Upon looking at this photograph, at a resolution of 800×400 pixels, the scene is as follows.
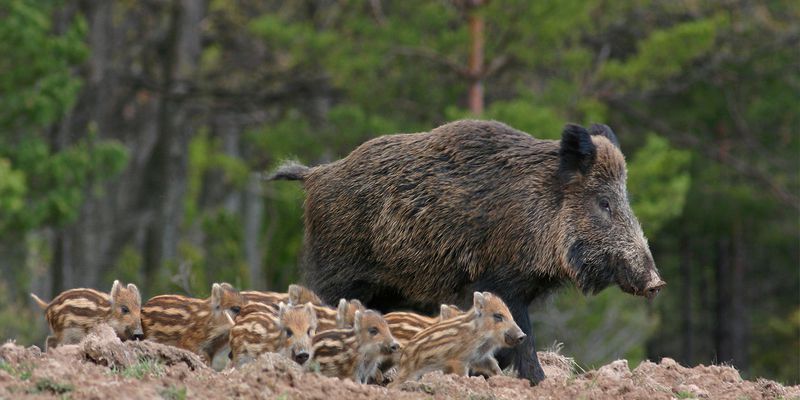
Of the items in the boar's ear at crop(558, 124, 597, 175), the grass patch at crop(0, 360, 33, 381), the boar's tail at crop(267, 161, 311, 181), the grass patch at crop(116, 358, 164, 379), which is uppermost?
the boar's ear at crop(558, 124, 597, 175)

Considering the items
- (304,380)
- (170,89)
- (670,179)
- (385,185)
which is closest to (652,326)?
(670,179)

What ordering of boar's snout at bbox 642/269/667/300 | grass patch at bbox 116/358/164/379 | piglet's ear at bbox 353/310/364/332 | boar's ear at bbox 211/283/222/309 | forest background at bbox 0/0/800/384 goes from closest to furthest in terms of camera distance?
1. grass patch at bbox 116/358/164/379
2. piglet's ear at bbox 353/310/364/332
3. boar's ear at bbox 211/283/222/309
4. boar's snout at bbox 642/269/667/300
5. forest background at bbox 0/0/800/384

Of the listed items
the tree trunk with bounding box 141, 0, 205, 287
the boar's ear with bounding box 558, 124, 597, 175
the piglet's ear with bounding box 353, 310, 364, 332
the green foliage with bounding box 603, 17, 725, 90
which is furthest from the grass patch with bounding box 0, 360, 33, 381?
the tree trunk with bounding box 141, 0, 205, 287

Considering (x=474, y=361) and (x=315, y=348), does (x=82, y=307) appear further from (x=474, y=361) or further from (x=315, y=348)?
(x=474, y=361)

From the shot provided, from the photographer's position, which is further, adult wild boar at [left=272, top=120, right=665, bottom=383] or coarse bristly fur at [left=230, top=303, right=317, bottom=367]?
adult wild boar at [left=272, top=120, right=665, bottom=383]

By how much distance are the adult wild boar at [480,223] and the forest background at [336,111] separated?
5747 mm

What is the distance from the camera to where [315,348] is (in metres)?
8.66

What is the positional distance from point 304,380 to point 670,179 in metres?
18.4

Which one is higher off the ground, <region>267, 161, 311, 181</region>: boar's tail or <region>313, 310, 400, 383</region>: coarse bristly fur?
<region>267, 161, 311, 181</region>: boar's tail

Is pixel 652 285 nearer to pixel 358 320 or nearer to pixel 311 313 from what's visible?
pixel 358 320

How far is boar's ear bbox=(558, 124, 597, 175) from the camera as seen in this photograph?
9.79m

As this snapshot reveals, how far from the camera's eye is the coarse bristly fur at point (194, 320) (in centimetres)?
921

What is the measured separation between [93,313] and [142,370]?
5.34 ft

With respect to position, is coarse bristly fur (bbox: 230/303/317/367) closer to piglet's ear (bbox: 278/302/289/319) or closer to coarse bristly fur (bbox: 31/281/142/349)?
piglet's ear (bbox: 278/302/289/319)
